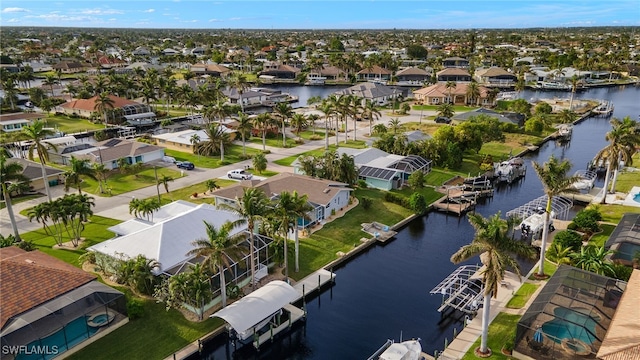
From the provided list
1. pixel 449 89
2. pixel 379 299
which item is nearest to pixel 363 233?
pixel 379 299

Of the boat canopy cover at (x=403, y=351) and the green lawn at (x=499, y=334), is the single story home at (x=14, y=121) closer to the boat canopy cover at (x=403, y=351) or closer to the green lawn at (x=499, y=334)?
the boat canopy cover at (x=403, y=351)

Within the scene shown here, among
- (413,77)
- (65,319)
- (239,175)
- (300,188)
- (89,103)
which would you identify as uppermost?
(413,77)

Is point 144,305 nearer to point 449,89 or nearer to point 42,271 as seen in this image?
point 42,271

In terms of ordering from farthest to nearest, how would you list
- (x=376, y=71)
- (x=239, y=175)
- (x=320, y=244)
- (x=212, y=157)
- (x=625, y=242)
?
(x=376, y=71) → (x=212, y=157) → (x=239, y=175) → (x=320, y=244) → (x=625, y=242)

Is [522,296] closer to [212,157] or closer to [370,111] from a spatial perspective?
[212,157]

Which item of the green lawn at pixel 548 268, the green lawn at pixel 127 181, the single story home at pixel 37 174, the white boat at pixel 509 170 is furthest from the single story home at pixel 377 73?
the green lawn at pixel 548 268

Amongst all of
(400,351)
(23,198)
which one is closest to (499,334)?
(400,351)

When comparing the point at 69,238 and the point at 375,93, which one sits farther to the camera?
the point at 375,93
